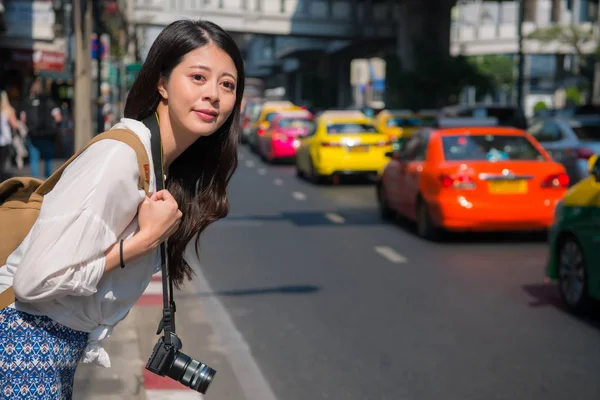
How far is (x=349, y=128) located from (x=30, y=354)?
73.7ft

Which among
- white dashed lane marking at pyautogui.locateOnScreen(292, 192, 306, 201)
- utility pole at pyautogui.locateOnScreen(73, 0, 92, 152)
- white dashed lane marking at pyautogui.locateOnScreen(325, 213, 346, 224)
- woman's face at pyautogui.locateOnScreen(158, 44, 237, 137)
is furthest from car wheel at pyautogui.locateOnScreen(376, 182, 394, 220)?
woman's face at pyautogui.locateOnScreen(158, 44, 237, 137)

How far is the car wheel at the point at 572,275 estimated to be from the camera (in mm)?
8531

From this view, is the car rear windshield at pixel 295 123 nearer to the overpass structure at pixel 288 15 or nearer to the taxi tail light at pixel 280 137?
the taxi tail light at pixel 280 137

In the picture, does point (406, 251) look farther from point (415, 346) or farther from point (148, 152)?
point (148, 152)

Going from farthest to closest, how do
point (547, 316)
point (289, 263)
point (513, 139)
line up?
point (513, 139) → point (289, 263) → point (547, 316)

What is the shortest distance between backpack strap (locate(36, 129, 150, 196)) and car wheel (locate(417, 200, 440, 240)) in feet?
36.4

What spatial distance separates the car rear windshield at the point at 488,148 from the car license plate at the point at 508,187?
40cm

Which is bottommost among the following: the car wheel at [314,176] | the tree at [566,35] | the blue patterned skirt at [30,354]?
the car wheel at [314,176]

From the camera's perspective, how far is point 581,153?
19.2 m

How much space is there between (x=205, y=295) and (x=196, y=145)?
651 centimetres

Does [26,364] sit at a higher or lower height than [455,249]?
higher

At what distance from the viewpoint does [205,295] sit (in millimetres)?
9641

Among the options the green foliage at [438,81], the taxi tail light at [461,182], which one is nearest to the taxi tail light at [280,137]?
the taxi tail light at [461,182]

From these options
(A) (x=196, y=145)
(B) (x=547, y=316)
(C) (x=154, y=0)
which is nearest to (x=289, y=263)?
(B) (x=547, y=316)
